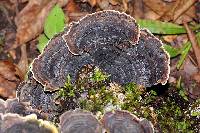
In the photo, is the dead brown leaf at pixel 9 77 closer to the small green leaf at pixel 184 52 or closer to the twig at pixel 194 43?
the small green leaf at pixel 184 52

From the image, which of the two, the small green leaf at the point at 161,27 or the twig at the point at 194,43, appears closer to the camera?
the twig at the point at 194,43

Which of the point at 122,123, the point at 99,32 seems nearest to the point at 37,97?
the point at 99,32

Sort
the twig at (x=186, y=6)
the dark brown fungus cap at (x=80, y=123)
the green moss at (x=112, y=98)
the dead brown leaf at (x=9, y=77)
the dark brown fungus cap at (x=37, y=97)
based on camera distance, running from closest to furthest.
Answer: the dark brown fungus cap at (x=80, y=123) < the green moss at (x=112, y=98) < the dark brown fungus cap at (x=37, y=97) < the dead brown leaf at (x=9, y=77) < the twig at (x=186, y=6)

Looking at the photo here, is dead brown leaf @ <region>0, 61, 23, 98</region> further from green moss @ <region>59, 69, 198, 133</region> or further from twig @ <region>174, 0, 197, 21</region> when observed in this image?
twig @ <region>174, 0, 197, 21</region>

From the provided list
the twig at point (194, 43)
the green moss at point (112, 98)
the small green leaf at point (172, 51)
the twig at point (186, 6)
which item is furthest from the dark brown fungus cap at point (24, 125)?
→ the twig at point (186, 6)

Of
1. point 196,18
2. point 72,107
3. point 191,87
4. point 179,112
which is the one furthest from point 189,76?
point 72,107

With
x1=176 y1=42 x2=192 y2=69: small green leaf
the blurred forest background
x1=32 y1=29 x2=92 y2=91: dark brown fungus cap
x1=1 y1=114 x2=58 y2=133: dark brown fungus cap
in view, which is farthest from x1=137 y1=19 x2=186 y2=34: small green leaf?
x1=1 y1=114 x2=58 y2=133: dark brown fungus cap

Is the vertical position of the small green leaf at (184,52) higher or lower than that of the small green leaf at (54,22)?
lower
